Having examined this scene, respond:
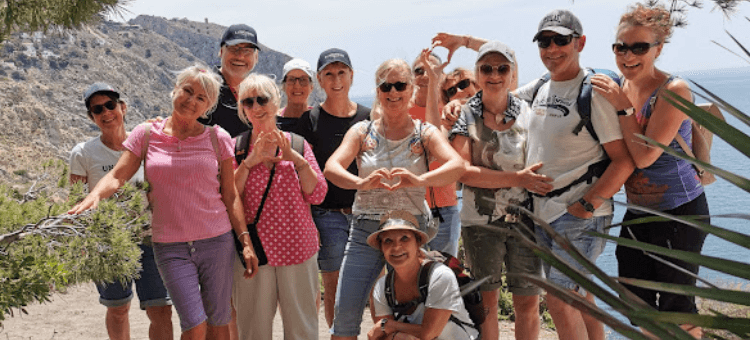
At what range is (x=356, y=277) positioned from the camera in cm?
416

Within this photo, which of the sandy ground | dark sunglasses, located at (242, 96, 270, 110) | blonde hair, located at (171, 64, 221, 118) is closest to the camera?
blonde hair, located at (171, 64, 221, 118)

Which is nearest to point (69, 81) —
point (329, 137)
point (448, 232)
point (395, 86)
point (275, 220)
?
point (329, 137)

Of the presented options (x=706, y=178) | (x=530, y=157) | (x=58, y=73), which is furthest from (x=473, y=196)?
(x=58, y=73)

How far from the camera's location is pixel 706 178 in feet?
13.1

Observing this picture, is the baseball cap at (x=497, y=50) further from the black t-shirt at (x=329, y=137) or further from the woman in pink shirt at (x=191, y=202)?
the woman in pink shirt at (x=191, y=202)

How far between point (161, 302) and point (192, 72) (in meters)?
1.45

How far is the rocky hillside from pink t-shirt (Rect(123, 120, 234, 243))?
13.5m

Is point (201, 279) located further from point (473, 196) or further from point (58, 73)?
point (58, 73)

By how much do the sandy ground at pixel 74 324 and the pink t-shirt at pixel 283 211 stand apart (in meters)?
2.33

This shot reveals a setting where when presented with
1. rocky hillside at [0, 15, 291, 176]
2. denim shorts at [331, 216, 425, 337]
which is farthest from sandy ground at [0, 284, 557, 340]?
rocky hillside at [0, 15, 291, 176]

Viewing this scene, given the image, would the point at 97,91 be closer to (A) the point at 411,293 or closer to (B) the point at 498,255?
(A) the point at 411,293

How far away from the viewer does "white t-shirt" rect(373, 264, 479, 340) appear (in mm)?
3988

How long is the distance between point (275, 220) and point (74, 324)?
12.7 ft

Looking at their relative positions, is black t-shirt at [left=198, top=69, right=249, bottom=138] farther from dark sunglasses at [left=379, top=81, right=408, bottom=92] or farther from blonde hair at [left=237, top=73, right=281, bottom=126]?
dark sunglasses at [left=379, top=81, right=408, bottom=92]
